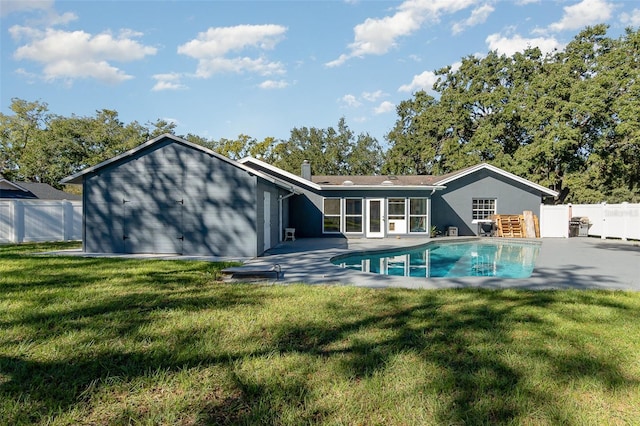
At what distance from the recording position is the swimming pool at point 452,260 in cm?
954

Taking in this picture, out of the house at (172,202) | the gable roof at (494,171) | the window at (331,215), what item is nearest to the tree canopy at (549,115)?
the gable roof at (494,171)

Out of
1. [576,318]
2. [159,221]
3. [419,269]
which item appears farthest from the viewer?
[159,221]

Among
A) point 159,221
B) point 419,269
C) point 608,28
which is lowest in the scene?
point 419,269

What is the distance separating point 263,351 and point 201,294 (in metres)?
2.62

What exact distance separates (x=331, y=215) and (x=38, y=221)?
521 inches

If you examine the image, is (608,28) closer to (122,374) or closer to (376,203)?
(376,203)

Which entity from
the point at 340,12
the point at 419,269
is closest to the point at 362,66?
the point at 340,12

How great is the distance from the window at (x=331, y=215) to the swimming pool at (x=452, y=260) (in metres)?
4.86

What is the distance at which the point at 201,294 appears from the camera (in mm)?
5578

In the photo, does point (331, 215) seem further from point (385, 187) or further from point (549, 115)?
A: point (549, 115)

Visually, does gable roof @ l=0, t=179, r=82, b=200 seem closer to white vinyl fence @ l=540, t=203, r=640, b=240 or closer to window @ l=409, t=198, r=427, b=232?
window @ l=409, t=198, r=427, b=232

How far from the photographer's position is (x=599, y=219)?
17.8 metres

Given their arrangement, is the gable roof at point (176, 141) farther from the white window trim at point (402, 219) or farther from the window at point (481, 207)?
the window at point (481, 207)

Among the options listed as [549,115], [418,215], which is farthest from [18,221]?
[549,115]
